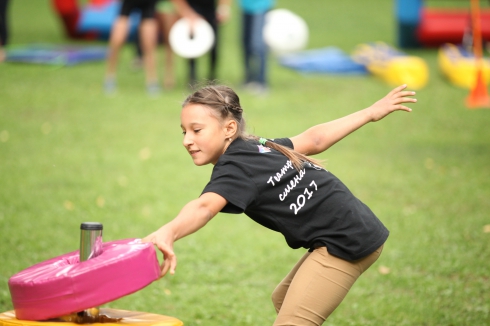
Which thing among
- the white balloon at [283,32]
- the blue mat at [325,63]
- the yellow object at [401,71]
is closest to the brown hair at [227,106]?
the yellow object at [401,71]

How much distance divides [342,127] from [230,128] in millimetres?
605

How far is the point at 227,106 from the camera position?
2822 mm

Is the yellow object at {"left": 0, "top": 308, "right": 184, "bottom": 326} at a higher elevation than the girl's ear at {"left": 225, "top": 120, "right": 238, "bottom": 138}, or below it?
below

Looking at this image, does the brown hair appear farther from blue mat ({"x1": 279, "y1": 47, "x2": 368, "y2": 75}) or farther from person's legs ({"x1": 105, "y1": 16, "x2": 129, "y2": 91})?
blue mat ({"x1": 279, "y1": 47, "x2": 368, "y2": 75})

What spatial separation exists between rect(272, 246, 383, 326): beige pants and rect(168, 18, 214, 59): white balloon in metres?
7.38

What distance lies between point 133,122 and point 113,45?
61.8 inches

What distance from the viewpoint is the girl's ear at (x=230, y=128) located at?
111 inches

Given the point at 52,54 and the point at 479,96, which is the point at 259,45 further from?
the point at 52,54

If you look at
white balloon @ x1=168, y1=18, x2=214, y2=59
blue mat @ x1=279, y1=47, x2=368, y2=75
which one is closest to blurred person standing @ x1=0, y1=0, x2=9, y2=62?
white balloon @ x1=168, y1=18, x2=214, y2=59

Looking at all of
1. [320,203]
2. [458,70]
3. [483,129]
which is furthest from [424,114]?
[320,203]

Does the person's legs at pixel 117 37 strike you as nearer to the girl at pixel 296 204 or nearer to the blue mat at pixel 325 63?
the blue mat at pixel 325 63

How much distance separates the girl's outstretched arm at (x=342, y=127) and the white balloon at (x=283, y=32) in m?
8.87

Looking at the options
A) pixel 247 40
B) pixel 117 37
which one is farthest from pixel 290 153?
pixel 247 40

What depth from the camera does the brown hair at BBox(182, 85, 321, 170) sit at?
9.14ft
